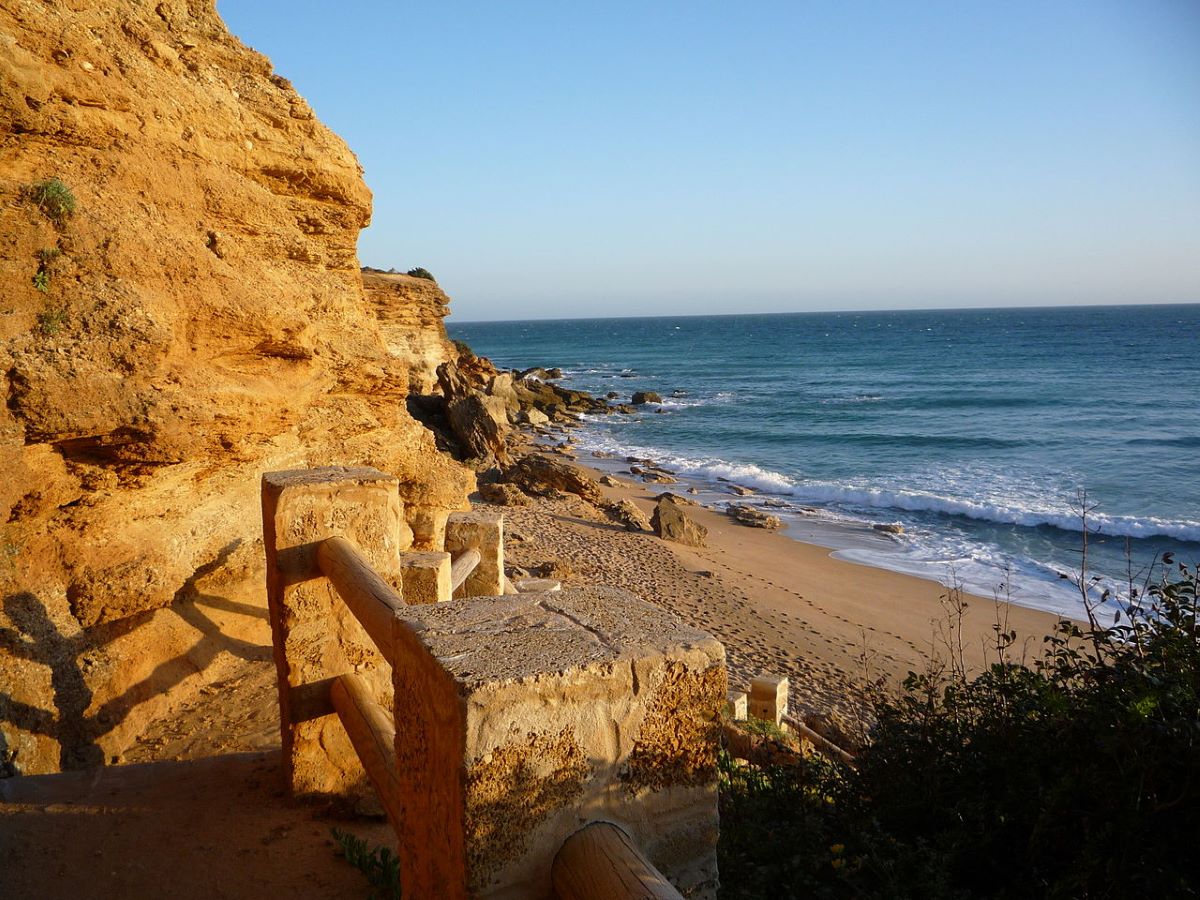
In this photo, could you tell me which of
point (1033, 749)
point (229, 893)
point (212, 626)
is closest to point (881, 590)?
point (1033, 749)

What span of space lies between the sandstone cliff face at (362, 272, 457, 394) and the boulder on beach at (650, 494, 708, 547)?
11.6m

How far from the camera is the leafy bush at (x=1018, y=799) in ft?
10.1

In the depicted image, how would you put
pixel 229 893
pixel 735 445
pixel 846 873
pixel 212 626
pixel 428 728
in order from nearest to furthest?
pixel 428 728 → pixel 229 893 → pixel 846 873 → pixel 212 626 → pixel 735 445

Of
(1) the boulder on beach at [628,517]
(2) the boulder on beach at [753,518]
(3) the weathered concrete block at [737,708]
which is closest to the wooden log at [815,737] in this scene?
(3) the weathered concrete block at [737,708]

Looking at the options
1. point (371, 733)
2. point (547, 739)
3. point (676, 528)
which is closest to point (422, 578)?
point (371, 733)

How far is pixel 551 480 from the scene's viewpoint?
19.9 metres

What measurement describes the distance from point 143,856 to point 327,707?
2.64ft

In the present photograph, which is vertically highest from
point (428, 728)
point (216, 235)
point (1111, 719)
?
point (216, 235)

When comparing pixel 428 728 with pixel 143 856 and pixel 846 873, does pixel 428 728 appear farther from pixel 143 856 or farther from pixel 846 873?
pixel 846 873

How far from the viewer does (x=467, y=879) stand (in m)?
1.53

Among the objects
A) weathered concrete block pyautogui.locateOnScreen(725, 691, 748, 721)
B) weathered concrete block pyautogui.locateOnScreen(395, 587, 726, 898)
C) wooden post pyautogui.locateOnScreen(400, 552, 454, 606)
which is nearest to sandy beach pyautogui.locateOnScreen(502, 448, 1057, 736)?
weathered concrete block pyautogui.locateOnScreen(725, 691, 748, 721)

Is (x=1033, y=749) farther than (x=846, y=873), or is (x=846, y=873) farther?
(x=1033, y=749)

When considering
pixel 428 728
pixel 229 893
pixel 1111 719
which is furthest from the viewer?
pixel 1111 719

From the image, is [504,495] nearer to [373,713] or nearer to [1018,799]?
[1018,799]
